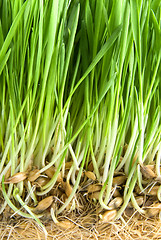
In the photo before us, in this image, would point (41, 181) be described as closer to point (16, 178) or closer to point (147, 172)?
point (16, 178)

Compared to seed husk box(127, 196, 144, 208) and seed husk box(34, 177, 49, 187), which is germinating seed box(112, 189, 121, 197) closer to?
seed husk box(127, 196, 144, 208)

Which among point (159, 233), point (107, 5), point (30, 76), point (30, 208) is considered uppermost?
point (107, 5)

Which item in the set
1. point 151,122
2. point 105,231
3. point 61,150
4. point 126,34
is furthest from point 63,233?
point 126,34

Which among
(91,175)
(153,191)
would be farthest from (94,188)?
(153,191)

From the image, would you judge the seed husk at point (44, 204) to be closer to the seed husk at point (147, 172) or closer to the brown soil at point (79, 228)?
the brown soil at point (79, 228)

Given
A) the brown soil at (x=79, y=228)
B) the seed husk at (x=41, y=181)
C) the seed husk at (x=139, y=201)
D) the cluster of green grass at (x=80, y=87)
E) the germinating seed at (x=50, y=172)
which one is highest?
the cluster of green grass at (x=80, y=87)

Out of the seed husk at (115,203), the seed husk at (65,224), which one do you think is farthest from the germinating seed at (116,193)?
the seed husk at (65,224)

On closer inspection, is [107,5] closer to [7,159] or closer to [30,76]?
[30,76]

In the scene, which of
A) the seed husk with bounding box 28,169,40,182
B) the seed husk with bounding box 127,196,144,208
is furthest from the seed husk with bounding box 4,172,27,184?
the seed husk with bounding box 127,196,144,208
